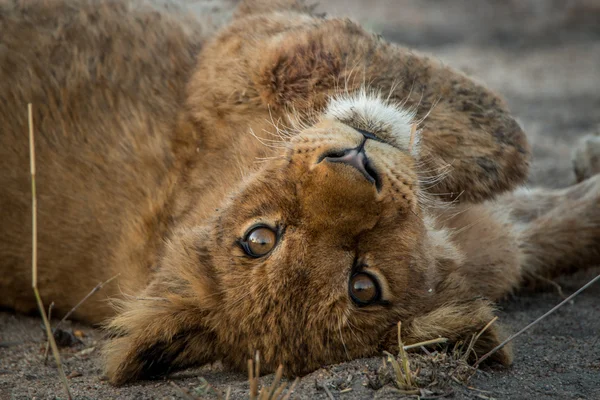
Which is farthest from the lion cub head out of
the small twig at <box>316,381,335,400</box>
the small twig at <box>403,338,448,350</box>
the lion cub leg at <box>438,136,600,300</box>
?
the lion cub leg at <box>438,136,600,300</box>

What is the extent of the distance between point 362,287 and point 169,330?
2.61 ft

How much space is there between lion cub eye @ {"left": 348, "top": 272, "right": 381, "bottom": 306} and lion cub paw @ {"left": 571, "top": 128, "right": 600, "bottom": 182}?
241 cm

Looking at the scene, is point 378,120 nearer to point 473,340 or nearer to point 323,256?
point 323,256

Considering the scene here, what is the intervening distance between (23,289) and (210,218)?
1259 millimetres

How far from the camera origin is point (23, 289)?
416 cm

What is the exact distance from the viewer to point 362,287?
311 centimetres

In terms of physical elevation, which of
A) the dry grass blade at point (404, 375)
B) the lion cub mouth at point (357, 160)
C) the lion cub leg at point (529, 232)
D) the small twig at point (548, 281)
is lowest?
the dry grass blade at point (404, 375)

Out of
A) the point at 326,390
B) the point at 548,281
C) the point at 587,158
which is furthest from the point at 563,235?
the point at 326,390

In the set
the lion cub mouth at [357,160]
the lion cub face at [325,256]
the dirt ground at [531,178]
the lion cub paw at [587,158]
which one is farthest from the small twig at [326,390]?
the lion cub paw at [587,158]

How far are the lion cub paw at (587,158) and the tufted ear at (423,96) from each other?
123cm

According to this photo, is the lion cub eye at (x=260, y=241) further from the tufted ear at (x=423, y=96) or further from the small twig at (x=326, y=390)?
the tufted ear at (x=423, y=96)

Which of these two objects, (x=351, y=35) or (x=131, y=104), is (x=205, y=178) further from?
(x=351, y=35)

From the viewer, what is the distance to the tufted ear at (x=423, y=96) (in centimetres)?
371

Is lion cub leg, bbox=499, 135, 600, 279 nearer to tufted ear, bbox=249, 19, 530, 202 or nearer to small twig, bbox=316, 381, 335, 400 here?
tufted ear, bbox=249, 19, 530, 202
